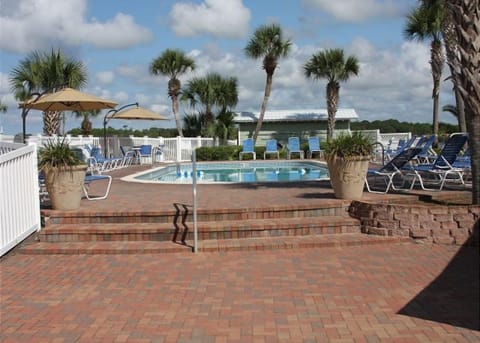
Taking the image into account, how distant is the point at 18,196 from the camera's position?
5.90 metres

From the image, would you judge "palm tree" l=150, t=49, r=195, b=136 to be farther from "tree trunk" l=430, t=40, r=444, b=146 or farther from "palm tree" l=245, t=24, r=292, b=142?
"tree trunk" l=430, t=40, r=444, b=146

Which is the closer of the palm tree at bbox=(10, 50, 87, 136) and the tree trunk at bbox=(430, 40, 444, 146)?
the palm tree at bbox=(10, 50, 87, 136)

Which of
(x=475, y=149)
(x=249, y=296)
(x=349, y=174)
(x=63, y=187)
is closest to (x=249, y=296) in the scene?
(x=249, y=296)

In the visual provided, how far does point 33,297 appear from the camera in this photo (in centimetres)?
431

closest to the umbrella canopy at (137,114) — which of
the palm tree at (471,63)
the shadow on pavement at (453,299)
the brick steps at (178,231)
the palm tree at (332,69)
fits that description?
the palm tree at (332,69)

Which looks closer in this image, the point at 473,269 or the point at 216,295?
the point at 216,295

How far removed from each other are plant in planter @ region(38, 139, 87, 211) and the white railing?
223 millimetres

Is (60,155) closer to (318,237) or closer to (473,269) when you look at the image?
(318,237)

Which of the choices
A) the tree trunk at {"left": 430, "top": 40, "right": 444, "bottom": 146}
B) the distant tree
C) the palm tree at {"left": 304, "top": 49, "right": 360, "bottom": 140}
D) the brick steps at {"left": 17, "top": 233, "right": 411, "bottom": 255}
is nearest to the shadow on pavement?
the brick steps at {"left": 17, "top": 233, "right": 411, "bottom": 255}

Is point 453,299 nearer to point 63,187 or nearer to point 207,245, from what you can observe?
point 207,245

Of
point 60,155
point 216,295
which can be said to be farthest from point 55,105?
point 216,295

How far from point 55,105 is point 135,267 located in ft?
34.1

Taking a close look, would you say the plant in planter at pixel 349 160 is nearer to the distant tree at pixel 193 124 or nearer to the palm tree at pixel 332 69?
the palm tree at pixel 332 69

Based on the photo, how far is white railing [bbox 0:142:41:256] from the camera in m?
5.45
